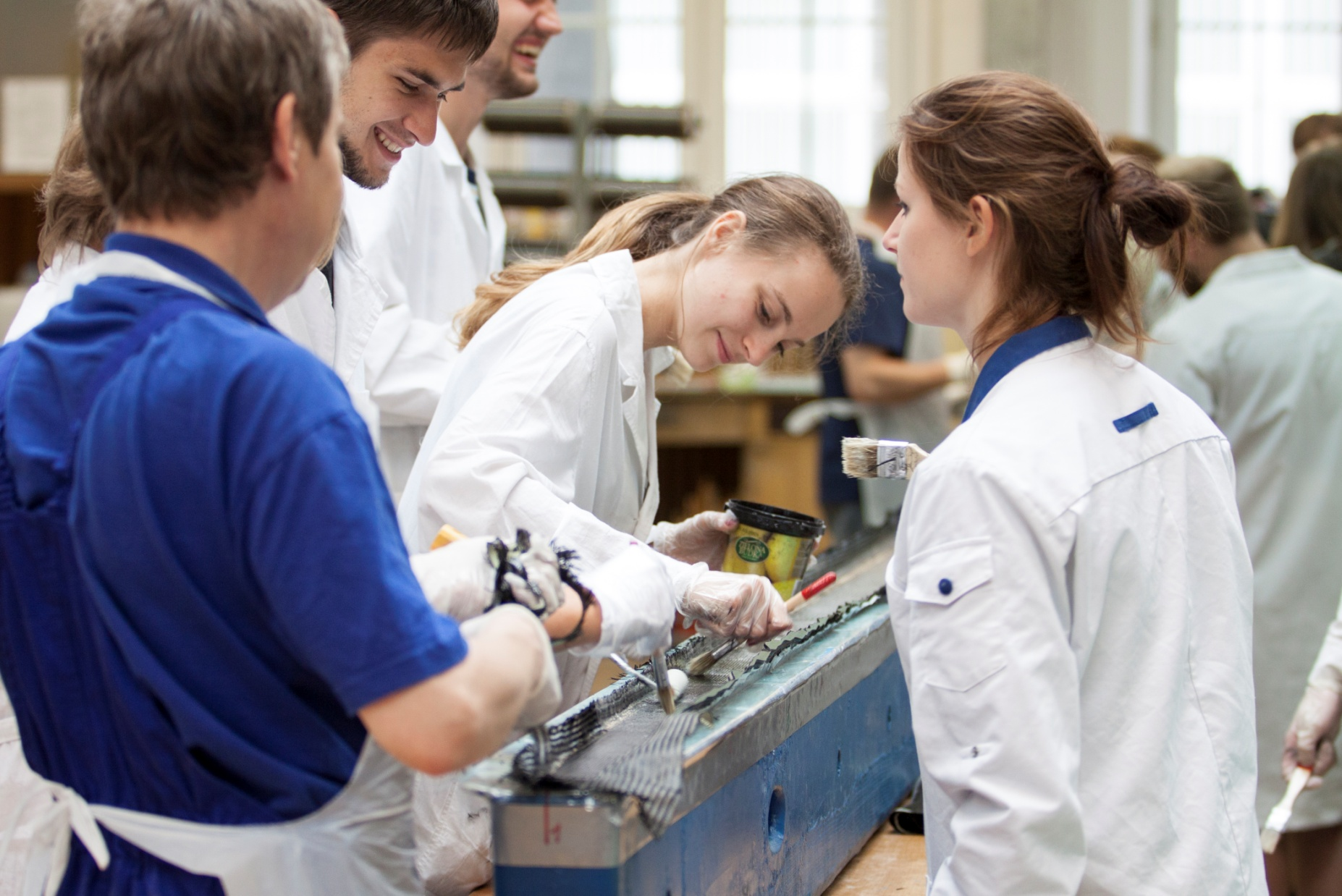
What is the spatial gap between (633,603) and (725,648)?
0.45 m

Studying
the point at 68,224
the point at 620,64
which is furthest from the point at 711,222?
the point at 620,64

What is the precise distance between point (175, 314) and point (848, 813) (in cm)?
107

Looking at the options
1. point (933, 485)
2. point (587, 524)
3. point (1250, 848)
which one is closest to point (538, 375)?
point (587, 524)

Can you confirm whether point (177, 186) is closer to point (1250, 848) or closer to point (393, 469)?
point (1250, 848)

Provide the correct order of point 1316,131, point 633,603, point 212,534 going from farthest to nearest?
point 1316,131 → point 633,603 → point 212,534

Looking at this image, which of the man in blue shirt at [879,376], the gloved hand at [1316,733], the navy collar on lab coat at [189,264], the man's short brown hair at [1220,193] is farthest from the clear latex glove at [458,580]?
the man's short brown hair at [1220,193]

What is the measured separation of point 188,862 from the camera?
803 mm

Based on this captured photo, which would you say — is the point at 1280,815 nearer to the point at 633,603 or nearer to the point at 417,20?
the point at 633,603

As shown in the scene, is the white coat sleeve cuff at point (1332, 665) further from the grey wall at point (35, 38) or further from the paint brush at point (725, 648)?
the grey wall at point (35, 38)

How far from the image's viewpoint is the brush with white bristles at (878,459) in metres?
1.44

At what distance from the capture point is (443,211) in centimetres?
228

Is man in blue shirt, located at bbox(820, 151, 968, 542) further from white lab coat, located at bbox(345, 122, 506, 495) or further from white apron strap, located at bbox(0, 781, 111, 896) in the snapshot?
white apron strap, located at bbox(0, 781, 111, 896)

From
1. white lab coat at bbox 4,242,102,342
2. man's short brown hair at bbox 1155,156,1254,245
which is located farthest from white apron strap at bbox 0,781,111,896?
man's short brown hair at bbox 1155,156,1254,245

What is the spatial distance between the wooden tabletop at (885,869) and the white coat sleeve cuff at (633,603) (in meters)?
0.47
